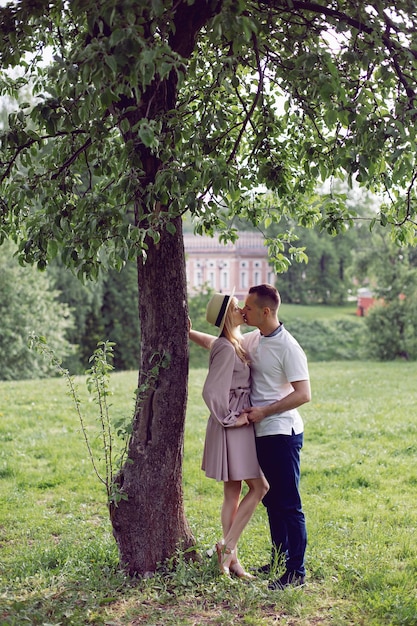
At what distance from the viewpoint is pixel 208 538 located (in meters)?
6.21

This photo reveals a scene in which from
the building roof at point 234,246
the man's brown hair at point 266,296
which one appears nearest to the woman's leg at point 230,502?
the man's brown hair at point 266,296

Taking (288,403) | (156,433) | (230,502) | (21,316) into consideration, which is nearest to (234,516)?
(230,502)

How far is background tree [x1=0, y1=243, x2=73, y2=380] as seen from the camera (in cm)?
2834

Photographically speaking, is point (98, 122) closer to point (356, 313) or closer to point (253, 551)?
point (253, 551)

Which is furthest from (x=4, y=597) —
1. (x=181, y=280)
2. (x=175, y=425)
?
(x=181, y=280)

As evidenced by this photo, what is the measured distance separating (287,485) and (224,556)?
2.38 feet

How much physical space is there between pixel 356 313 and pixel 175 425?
45.4 metres

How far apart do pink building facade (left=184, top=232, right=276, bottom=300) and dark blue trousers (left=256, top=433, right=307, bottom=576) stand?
125 feet

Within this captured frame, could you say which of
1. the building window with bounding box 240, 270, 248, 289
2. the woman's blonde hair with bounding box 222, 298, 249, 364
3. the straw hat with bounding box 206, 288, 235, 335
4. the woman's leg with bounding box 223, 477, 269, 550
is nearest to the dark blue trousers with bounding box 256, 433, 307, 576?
the woman's leg with bounding box 223, 477, 269, 550

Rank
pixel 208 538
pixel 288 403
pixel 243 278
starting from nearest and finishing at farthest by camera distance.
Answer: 1. pixel 288 403
2. pixel 208 538
3. pixel 243 278

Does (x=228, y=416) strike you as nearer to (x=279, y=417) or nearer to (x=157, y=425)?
(x=279, y=417)

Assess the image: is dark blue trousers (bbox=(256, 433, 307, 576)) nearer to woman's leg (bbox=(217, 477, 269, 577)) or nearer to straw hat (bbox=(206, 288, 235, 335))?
woman's leg (bbox=(217, 477, 269, 577))

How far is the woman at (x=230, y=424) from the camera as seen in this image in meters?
5.25

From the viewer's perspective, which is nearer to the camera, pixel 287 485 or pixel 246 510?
pixel 287 485
